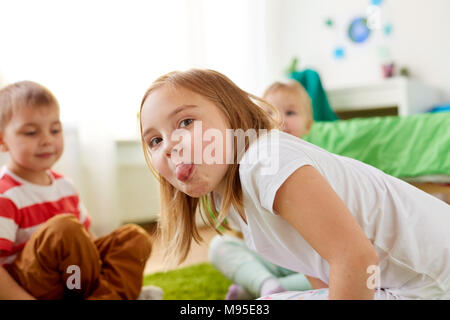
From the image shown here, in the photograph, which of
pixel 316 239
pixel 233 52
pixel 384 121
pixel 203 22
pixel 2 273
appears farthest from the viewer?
pixel 203 22

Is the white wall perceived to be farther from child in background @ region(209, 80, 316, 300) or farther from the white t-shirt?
the white t-shirt

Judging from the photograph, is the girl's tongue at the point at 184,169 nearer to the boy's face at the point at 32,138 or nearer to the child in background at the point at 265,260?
the child in background at the point at 265,260

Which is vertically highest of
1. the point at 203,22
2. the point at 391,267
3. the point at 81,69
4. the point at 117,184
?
the point at 203,22

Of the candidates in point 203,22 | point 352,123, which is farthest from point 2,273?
point 203,22

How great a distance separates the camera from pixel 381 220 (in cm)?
55

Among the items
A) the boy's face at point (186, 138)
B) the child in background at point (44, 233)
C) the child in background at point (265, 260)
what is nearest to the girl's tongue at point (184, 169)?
the boy's face at point (186, 138)

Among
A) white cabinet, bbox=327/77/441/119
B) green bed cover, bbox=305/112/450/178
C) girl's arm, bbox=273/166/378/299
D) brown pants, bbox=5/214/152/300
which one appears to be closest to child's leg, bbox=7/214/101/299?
brown pants, bbox=5/214/152/300

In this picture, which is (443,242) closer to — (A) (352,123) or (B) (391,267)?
(B) (391,267)

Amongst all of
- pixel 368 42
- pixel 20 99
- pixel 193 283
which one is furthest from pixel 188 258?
pixel 368 42

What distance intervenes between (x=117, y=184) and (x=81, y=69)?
0.52 meters

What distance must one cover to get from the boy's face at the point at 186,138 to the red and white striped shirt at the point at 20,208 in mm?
519

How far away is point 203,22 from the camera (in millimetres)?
1876

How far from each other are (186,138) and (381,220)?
0.84 ft

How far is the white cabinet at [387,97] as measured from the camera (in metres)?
1.99
